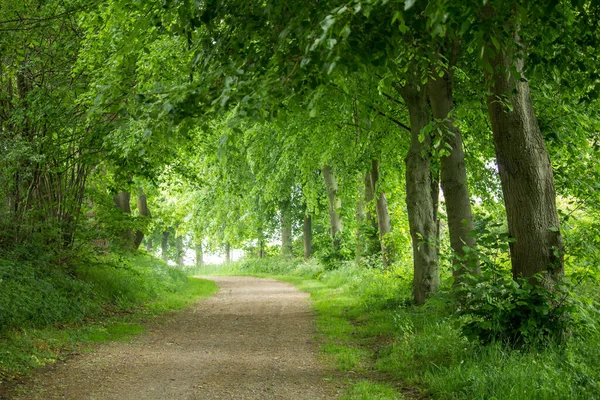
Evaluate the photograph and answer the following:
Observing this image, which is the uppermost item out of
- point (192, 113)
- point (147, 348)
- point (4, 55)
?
point (4, 55)

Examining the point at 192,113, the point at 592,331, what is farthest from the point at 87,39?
the point at 592,331

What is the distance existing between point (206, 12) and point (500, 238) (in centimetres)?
432

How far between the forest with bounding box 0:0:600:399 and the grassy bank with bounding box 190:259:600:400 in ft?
0.13

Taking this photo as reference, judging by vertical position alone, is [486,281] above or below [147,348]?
above

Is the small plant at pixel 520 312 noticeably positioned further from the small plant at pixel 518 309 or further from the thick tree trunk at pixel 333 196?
the thick tree trunk at pixel 333 196

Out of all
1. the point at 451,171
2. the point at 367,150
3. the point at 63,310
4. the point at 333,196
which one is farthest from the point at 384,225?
the point at 63,310

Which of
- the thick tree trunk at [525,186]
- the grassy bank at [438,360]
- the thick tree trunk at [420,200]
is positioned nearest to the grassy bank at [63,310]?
the grassy bank at [438,360]

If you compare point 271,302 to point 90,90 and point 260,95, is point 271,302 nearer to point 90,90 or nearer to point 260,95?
point 90,90

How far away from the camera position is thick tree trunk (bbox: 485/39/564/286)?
740cm

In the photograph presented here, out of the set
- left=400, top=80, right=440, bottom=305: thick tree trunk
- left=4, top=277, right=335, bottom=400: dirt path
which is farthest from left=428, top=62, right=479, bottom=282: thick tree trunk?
left=4, top=277, right=335, bottom=400: dirt path

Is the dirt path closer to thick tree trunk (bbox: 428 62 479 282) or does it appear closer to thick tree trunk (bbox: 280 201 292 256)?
thick tree trunk (bbox: 428 62 479 282)

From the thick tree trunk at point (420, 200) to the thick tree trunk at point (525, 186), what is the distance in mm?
4331

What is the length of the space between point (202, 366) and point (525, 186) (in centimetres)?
488

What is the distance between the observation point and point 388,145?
15172 mm
